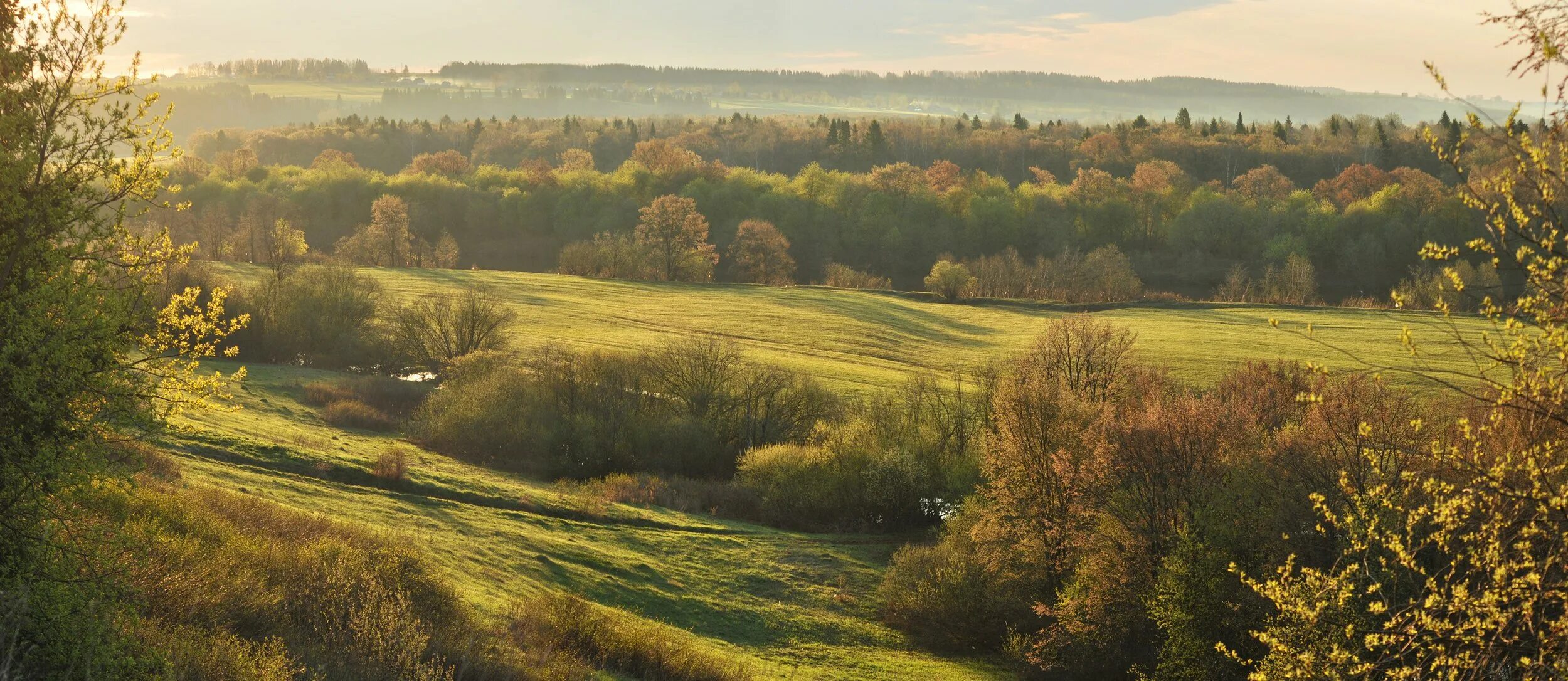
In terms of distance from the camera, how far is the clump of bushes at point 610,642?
2223 cm

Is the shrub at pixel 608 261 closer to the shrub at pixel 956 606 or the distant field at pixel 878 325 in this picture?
the distant field at pixel 878 325

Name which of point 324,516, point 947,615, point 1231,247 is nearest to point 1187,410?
point 947,615

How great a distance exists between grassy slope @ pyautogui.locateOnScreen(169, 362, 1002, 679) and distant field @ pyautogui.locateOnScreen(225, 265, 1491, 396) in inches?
837

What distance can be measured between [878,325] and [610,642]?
64274 mm

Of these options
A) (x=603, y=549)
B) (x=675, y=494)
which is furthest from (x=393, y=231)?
(x=603, y=549)

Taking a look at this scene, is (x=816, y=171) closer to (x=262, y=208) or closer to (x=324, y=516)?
(x=262, y=208)

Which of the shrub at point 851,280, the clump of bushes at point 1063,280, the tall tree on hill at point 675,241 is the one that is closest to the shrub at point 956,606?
the clump of bushes at point 1063,280

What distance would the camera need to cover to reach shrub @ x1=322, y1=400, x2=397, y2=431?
158 ft

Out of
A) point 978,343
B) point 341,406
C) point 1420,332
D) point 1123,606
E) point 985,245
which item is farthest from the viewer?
point 985,245

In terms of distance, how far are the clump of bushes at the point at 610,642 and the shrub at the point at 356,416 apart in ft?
87.3

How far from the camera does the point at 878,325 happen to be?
8588 cm

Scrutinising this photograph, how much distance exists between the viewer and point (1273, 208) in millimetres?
132625

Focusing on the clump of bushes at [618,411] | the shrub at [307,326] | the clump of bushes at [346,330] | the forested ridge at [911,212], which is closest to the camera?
the clump of bushes at [618,411]

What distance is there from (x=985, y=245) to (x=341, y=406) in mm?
105353
